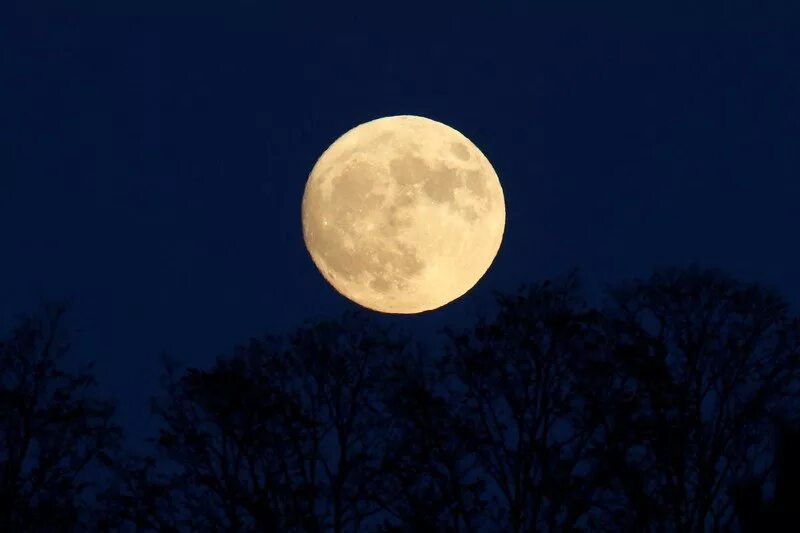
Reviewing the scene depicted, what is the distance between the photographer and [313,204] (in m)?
15.6

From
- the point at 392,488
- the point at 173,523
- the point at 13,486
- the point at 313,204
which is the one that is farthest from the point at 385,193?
the point at 13,486

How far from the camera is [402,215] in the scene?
14539 mm

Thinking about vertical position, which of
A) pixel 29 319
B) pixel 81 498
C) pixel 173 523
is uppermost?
pixel 29 319

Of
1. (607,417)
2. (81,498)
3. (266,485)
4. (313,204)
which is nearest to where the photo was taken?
(313,204)

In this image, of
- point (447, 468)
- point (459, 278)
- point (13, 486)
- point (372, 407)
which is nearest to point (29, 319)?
point (13, 486)

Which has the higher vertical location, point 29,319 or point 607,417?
point 29,319

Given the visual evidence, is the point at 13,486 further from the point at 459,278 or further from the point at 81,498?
the point at 459,278

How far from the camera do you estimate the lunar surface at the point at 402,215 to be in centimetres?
1466

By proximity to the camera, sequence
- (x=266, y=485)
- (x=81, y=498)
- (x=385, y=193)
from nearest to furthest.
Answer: (x=385, y=193)
(x=266, y=485)
(x=81, y=498)

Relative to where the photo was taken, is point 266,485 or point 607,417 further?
point 266,485

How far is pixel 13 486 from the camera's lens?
2095 centimetres

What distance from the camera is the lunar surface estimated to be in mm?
14656

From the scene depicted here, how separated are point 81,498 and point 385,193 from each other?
39.9 feet

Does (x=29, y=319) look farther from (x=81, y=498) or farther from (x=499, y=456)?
(x=499, y=456)
